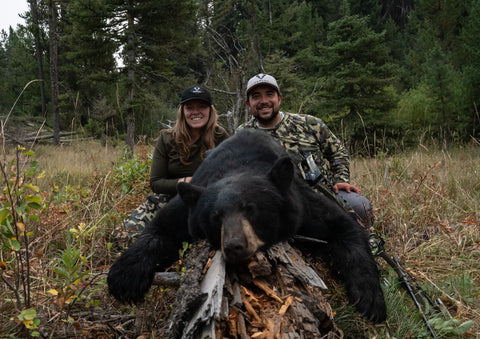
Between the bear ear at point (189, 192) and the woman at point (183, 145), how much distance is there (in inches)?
66.3

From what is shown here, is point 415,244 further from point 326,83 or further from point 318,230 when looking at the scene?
point 326,83

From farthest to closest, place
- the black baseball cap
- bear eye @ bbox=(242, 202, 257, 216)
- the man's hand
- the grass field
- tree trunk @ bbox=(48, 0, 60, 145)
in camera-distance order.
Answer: tree trunk @ bbox=(48, 0, 60, 145), the black baseball cap, the man's hand, bear eye @ bbox=(242, 202, 257, 216), the grass field

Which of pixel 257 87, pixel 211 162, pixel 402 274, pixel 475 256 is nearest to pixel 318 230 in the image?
pixel 402 274

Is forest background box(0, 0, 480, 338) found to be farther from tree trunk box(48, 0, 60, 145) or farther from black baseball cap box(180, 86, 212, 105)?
black baseball cap box(180, 86, 212, 105)

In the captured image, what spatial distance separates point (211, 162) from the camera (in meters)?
2.63

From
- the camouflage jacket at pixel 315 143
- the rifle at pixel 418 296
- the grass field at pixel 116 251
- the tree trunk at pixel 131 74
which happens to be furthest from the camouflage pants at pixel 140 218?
the tree trunk at pixel 131 74

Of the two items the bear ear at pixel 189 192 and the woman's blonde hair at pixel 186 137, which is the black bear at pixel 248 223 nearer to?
the bear ear at pixel 189 192

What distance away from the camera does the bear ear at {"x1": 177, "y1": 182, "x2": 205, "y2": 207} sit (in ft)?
6.88

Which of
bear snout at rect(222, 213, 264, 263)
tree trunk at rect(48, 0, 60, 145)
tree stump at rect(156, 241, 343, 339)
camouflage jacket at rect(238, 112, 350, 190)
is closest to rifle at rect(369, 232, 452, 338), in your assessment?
tree stump at rect(156, 241, 343, 339)

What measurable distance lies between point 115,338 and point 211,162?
132cm

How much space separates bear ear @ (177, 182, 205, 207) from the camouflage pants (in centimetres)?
128

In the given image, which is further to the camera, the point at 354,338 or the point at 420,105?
the point at 420,105

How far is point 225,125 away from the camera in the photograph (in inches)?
460

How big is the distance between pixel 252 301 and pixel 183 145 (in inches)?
105
